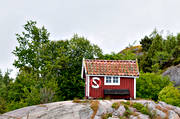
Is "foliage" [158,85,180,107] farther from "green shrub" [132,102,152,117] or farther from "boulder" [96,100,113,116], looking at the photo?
"boulder" [96,100,113,116]

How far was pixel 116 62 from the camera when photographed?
85.8 ft

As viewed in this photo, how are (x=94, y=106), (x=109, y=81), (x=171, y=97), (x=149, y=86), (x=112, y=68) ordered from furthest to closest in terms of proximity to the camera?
(x=149, y=86) → (x=171, y=97) → (x=112, y=68) → (x=109, y=81) → (x=94, y=106)

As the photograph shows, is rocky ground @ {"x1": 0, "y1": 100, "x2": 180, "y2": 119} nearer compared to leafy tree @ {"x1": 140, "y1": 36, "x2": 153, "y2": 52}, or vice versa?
rocky ground @ {"x1": 0, "y1": 100, "x2": 180, "y2": 119}

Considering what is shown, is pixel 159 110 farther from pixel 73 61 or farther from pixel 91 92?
pixel 73 61

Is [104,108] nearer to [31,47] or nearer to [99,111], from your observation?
[99,111]

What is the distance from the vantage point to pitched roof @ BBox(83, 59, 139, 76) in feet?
81.4

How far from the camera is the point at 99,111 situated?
806 inches

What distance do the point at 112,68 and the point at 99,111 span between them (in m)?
6.24

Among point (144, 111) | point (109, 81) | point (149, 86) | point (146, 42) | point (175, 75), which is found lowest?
point (144, 111)

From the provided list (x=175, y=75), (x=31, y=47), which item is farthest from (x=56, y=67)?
(x=175, y=75)

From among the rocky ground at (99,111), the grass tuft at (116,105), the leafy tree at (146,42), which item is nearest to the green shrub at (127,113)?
the rocky ground at (99,111)

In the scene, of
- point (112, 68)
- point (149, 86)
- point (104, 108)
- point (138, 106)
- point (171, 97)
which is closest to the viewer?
point (104, 108)

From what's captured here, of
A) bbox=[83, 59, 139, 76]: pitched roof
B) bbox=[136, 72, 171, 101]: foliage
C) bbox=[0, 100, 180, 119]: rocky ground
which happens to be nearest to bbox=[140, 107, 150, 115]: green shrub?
bbox=[0, 100, 180, 119]: rocky ground

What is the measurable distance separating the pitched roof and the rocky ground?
3.65m
